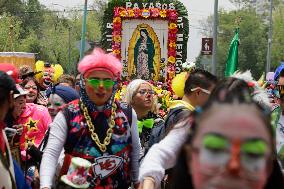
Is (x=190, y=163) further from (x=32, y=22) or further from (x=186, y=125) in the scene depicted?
(x=32, y=22)

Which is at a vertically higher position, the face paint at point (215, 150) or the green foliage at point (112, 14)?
the green foliage at point (112, 14)

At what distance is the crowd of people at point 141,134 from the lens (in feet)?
6.42

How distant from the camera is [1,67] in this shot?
15.3ft

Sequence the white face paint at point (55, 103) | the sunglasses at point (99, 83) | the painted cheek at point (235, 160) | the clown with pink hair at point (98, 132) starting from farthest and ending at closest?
the white face paint at point (55, 103), the sunglasses at point (99, 83), the clown with pink hair at point (98, 132), the painted cheek at point (235, 160)

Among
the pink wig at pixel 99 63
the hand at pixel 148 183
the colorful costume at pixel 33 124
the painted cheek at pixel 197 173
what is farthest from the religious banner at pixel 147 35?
the painted cheek at pixel 197 173

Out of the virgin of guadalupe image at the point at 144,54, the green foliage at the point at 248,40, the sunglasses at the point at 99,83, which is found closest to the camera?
the sunglasses at the point at 99,83

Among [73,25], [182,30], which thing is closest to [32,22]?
[73,25]

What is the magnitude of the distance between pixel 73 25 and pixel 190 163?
85.1 m

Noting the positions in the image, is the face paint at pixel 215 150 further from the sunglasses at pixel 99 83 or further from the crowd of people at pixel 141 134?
the sunglasses at pixel 99 83

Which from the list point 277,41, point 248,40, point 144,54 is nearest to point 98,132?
point 144,54

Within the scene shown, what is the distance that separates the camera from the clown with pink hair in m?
4.57

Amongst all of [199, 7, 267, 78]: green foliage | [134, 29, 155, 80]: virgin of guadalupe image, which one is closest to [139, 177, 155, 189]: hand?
[134, 29, 155, 80]: virgin of guadalupe image

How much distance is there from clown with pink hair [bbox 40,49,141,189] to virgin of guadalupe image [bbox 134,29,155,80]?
1913cm

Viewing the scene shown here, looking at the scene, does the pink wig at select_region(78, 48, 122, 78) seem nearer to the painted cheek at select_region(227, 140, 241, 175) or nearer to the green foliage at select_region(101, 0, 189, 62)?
the painted cheek at select_region(227, 140, 241, 175)
